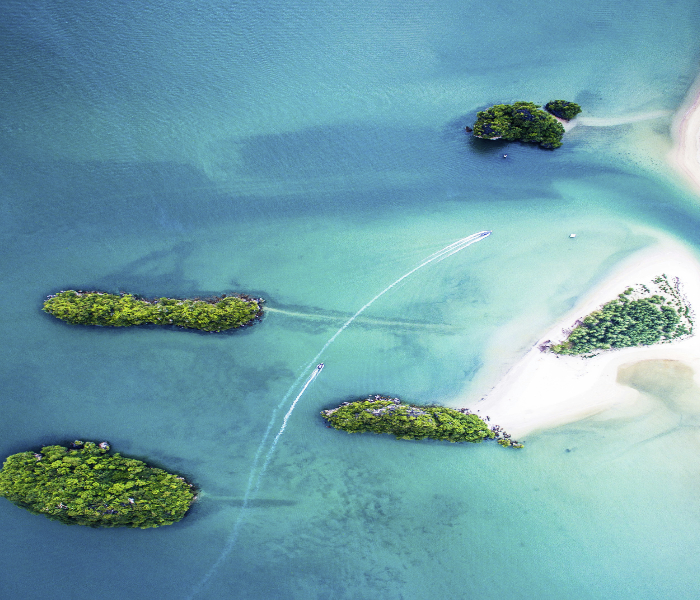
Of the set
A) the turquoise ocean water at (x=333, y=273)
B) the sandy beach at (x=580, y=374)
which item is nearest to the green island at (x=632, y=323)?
the sandy beach at (x=580, y=374)

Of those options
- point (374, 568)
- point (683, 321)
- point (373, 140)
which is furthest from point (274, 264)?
point (683, 321)

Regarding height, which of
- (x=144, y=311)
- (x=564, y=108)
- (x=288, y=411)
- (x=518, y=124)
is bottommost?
(x=288, y=411)

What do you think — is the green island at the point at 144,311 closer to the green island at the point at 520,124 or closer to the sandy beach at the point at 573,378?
the sandy beach at the point at 573,378

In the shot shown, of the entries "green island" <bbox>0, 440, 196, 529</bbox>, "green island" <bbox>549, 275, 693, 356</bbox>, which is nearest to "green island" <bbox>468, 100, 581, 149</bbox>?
"green island" <bbox>549, 275, 693, 356</bbox>

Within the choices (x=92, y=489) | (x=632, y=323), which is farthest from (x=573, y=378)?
(x=92, y=489)

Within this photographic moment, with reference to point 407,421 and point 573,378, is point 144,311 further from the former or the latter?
point 573,378
